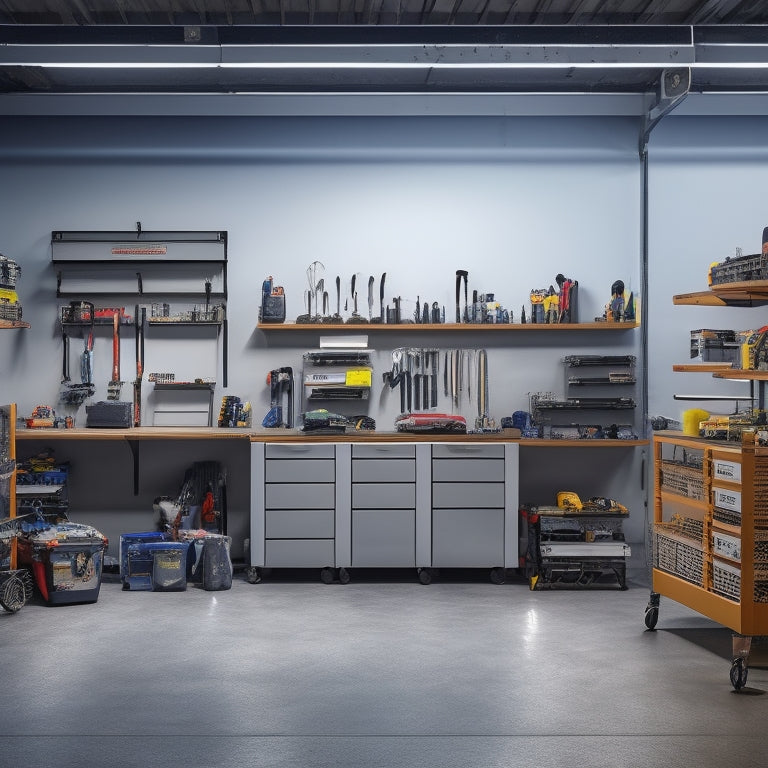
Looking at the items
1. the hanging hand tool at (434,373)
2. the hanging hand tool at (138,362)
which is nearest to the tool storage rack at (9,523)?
the hanging hand tool at (138,362)

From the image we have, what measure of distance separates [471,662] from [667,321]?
3.41 m

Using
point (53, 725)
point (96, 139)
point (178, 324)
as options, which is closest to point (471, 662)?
point (53, 725)

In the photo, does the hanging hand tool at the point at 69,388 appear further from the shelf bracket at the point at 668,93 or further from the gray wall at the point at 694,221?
the shelf bracket at the point at 668,93

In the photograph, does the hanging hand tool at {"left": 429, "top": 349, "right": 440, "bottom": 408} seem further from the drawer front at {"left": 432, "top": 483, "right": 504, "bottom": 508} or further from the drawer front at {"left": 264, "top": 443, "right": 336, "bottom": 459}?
the drawer front at {"left": 264, "top": 443, "right": 336, "bottom": 459}

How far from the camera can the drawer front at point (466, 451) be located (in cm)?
562

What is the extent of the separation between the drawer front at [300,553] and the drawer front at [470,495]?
0.80 m

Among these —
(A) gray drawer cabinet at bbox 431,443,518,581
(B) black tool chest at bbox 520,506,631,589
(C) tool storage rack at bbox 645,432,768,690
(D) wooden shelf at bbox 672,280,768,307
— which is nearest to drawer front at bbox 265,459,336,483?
(A) gray drawer cabinet at bbox 431,443,518,581

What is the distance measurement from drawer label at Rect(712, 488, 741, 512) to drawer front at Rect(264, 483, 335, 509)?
251cm

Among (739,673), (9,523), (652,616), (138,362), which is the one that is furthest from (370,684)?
(138,362)

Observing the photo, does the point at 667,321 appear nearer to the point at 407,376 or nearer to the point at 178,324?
the point at 407,376

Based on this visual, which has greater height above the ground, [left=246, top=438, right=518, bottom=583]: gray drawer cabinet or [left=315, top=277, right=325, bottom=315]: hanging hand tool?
[left=315, top=277, right=325, bottom=315]: hanging hand tool

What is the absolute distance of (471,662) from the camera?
393cm

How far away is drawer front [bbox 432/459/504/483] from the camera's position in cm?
561

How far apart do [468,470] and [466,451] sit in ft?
0.41
